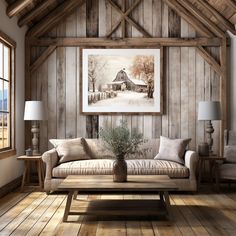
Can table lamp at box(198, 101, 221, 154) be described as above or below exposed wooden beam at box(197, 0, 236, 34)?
below

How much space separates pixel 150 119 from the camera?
23.6ft

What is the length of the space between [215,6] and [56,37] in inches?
109

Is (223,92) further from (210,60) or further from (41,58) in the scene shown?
(41,58)

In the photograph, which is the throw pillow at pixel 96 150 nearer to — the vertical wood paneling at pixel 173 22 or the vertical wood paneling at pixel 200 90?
the vertical wood paneling at pixel 200 90

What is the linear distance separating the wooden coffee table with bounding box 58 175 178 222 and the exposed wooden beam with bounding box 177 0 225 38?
317 centimetres

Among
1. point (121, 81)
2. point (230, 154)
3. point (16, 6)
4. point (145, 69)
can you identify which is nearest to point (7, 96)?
point (16, 6)

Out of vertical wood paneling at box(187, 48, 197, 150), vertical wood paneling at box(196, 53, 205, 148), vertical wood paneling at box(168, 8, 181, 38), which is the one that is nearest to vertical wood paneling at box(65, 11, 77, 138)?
vertical wood paneling at box(168, 8, 181, 38)

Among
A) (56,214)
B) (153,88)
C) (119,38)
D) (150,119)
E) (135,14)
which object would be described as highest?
(135,14)

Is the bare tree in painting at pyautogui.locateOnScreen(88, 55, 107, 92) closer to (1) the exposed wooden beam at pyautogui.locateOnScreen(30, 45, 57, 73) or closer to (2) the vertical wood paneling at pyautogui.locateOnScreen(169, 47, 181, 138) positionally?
(1) the exposed wooden beam at pyautogui.locateOnScreen(30, 45, 57, 73)

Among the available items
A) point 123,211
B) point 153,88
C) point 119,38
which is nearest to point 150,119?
point 153,88

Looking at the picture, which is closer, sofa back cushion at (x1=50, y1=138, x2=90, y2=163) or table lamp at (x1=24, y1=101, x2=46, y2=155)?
sofa back cushion at (x1=50, y1=138, x2=90, y2=163)

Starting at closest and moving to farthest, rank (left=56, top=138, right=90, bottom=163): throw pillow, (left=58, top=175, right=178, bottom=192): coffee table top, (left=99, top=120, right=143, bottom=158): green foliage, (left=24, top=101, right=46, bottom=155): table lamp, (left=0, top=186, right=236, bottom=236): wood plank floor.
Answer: (left=0, top=186, right=236, bottom=236): wood plank floor, (left=58, top=175, right=178, bottom=192): coffee table top, (left=99, top=120, right=143, bottom=158): green foliage, (left=56, top=138, right=90, bottom=163): throw pillow, (left=24, top=101, right=46, bottom=155): table lamp

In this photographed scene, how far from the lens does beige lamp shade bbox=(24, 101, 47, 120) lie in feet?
21.2

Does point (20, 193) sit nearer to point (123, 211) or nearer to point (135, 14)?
point (123, 211)
